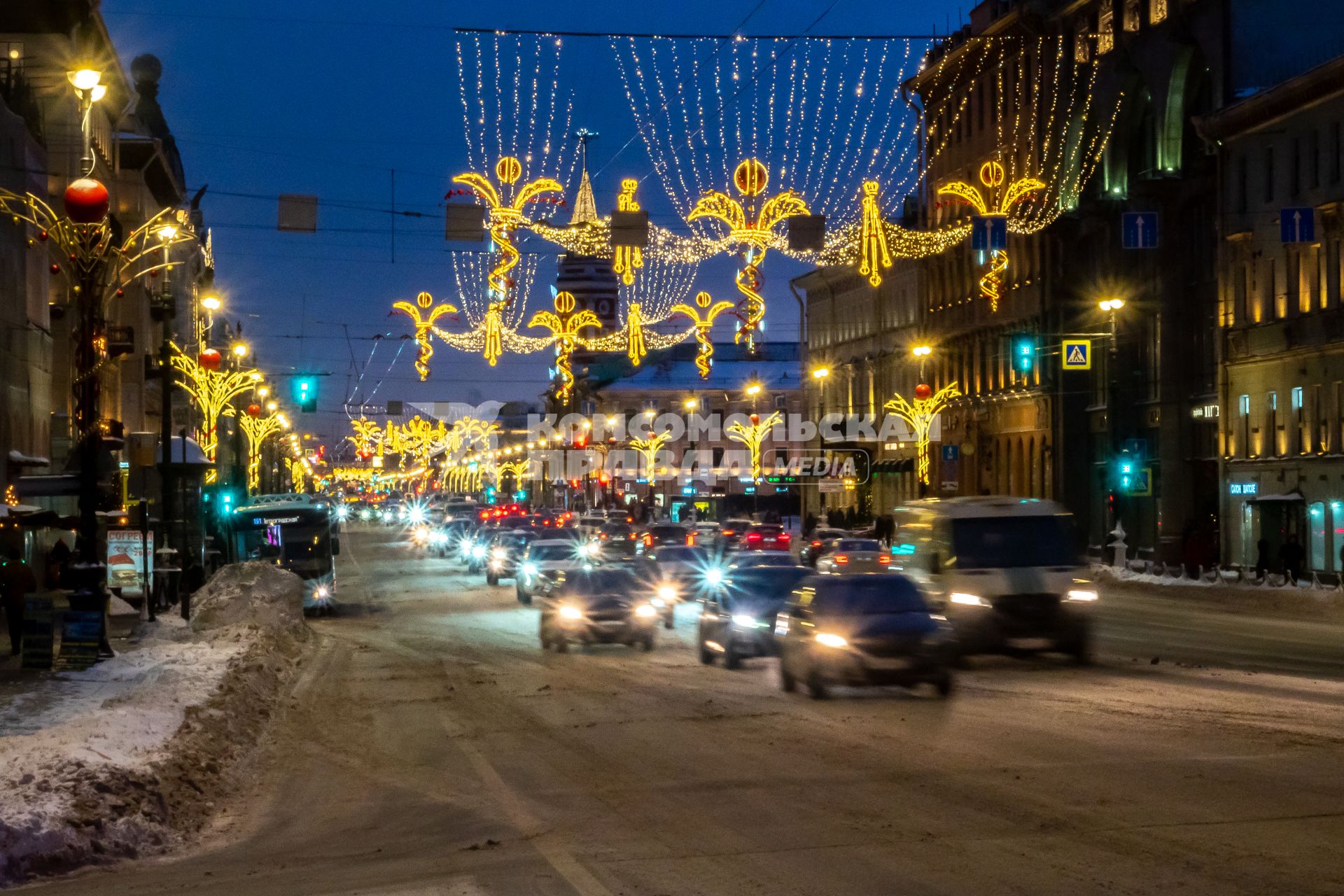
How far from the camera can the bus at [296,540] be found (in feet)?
143

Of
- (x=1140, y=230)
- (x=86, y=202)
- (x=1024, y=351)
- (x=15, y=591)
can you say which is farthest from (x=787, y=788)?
(x=1024, y=351)

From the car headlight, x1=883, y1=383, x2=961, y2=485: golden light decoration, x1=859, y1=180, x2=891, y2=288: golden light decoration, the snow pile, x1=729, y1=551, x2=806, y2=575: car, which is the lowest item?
the snow pile

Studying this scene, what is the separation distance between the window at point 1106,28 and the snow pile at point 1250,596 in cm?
2239

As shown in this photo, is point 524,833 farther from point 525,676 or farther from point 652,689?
point 525,676

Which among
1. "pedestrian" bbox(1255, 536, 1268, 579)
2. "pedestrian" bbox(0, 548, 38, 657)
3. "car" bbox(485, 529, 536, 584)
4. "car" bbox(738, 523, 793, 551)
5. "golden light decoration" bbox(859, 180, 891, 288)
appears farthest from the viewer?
"car" bbox(738, 523, 793, 551)

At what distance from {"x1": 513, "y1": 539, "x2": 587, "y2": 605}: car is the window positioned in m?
29.9

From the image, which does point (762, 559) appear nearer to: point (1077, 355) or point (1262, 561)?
point (1262, 561)

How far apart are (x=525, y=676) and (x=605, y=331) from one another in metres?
172

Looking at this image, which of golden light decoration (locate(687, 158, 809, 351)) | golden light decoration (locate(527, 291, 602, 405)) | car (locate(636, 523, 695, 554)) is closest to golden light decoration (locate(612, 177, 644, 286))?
golden light decoration (locate(687, 158, 809, 351))

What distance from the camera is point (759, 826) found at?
11.8 meters

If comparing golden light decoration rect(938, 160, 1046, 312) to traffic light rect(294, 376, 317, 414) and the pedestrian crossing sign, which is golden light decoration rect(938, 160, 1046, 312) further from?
traffic light rect(294, 376, 317, 414)

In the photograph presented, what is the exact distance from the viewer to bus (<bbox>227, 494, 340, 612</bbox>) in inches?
1718

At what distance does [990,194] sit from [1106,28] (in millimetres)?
9986

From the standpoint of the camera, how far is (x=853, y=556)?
A: 145 feet
